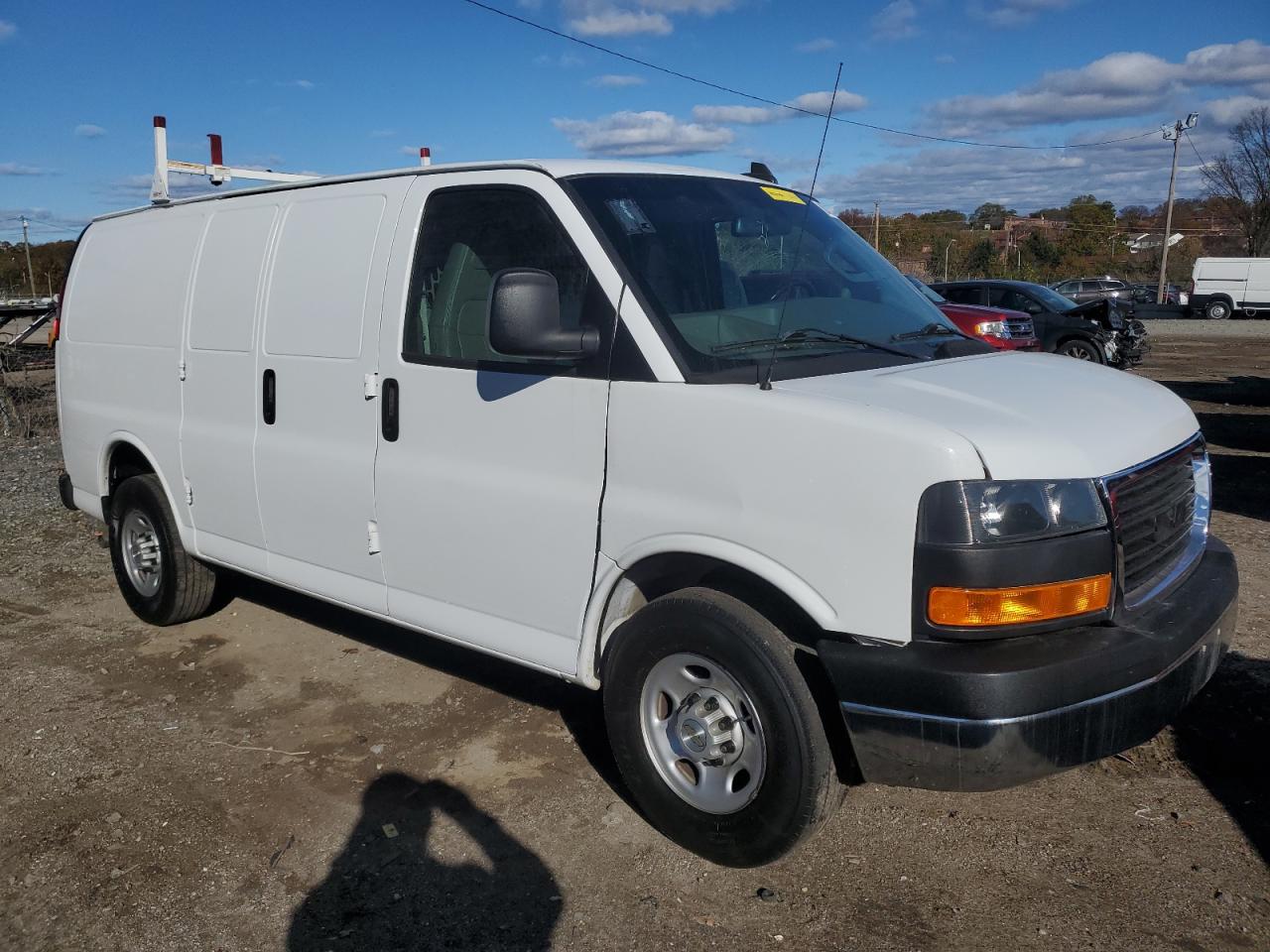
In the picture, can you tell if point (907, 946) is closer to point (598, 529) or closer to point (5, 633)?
point (598, 529)

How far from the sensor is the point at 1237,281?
41250 millimetres

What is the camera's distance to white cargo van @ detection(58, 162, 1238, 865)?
9.24ft

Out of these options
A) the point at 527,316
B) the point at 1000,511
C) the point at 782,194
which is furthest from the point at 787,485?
the point at 782,194

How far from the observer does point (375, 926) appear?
10.5 ft

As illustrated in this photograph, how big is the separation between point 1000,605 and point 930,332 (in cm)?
158

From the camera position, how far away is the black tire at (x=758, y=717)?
9.94ft

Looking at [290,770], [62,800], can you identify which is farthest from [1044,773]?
[62,800]

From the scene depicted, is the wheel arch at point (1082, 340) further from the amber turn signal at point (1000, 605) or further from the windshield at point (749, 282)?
the amber turn signal at point (1000, 605)

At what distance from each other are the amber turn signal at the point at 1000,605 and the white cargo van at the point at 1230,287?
44435 mm

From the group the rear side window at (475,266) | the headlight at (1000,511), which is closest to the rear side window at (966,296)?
the rear side window at (475,266)

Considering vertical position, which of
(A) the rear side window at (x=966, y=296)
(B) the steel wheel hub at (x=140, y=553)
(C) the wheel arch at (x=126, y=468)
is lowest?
(B) the steel wheel hub at (x=140, y=553)

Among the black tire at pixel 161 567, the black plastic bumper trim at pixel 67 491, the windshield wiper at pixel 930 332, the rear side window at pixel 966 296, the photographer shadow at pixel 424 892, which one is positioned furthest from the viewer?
the rear side window at pixel 966 296

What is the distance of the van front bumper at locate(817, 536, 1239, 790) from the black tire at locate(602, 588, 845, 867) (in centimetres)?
15

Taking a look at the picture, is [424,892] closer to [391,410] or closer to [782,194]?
[391,410]
